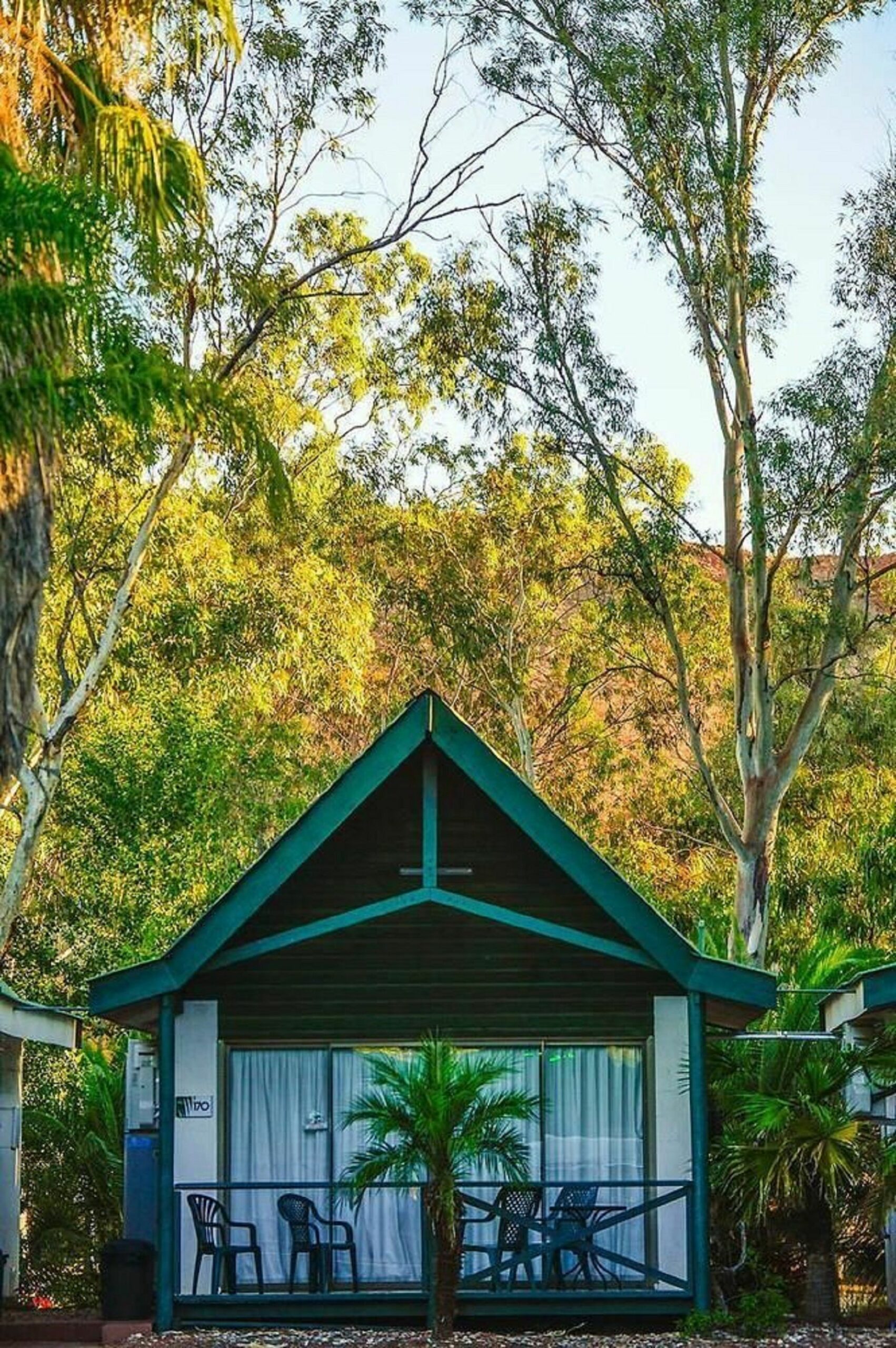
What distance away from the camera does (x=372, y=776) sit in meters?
14.8

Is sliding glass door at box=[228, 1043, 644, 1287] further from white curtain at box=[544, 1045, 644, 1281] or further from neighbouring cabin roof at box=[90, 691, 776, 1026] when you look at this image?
neighbouring cabin roof at box=[90, 691, 776, 1026]

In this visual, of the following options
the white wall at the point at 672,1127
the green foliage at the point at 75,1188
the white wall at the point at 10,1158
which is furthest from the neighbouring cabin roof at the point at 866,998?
the white wall at the point at 10,1158

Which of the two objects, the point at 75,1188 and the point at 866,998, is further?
the point at 75,1188

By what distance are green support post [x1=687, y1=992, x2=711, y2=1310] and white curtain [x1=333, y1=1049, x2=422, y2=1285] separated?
2262 millimetres

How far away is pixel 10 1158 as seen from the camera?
17641 millimetres

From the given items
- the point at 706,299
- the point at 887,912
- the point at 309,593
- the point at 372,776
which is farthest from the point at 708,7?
the point at 372,776

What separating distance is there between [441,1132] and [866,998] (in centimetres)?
362

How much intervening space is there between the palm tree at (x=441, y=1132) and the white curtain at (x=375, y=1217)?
233cm

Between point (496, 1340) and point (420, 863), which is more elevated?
point (420, 863)

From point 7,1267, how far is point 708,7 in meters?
16.7

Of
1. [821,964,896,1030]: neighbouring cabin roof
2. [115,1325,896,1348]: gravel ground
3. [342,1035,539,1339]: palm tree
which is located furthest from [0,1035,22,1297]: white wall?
[821,964,896,1030]: neighbouring cabin roof

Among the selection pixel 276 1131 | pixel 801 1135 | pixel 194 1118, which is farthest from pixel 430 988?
pixel 801 1135

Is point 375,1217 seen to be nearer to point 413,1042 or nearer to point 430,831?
point 413,1042

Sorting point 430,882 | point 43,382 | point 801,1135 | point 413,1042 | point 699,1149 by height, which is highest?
point 43,382
